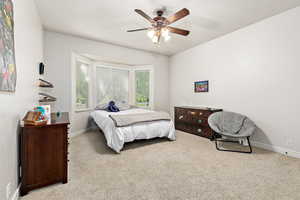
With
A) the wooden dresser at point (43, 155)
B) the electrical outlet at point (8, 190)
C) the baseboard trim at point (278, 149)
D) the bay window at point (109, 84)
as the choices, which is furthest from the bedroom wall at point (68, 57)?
the baseboard trim at point (278, 149)

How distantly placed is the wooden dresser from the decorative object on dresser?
3053 mm

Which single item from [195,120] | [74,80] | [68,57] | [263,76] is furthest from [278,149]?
[68,57]

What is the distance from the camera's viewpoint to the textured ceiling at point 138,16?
2.28 meters

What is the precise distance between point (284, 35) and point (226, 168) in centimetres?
266

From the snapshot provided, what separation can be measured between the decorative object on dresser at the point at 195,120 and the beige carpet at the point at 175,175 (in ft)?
2.74

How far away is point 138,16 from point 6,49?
2.21 m

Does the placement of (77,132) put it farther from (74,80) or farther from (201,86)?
(201,86)

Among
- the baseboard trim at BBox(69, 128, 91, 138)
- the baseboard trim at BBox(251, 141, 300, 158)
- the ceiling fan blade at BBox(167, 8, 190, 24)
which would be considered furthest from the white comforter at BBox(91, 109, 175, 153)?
the ceiling fan blade at BBox(167, 8, 190, 24)

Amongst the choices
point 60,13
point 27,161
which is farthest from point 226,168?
point 60,13

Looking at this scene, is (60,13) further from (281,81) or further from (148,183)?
(281,81)

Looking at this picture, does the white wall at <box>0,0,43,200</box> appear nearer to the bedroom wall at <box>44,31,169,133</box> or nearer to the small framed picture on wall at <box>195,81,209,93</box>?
the bedroom wall at <box>44,31,169,133</box>

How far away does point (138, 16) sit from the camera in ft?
8.73

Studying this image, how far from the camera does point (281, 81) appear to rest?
99.1 inches

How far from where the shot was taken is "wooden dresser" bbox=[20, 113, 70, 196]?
4.78 ft
